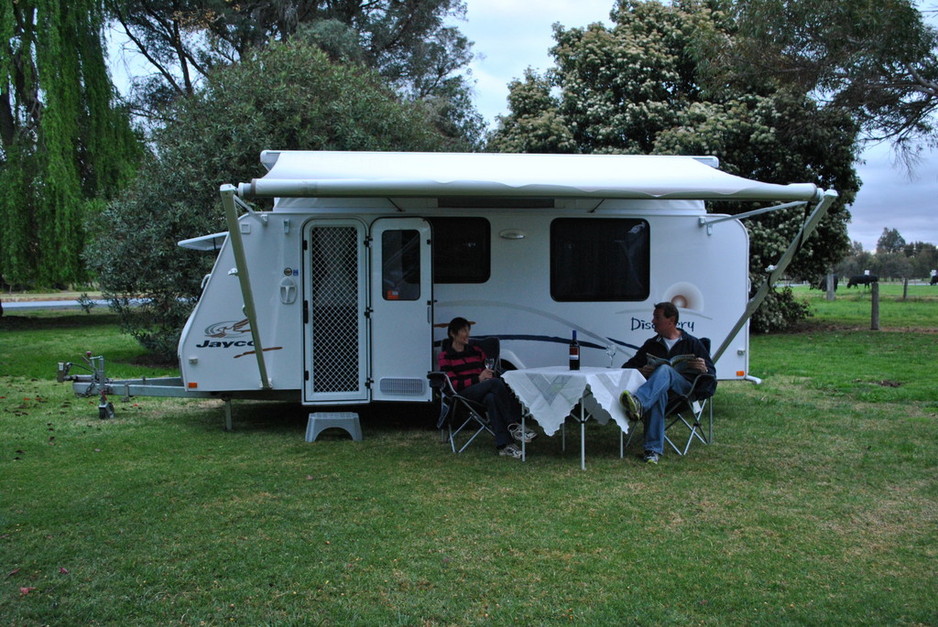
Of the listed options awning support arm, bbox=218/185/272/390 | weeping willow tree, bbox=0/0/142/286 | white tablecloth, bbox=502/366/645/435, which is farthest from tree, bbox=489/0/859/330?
awning support arm, bbox=218/185/272/390

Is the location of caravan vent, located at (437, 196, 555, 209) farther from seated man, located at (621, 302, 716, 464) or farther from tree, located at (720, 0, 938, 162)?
tree, located at (720, 0, 938, 162)

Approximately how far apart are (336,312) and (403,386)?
88cm

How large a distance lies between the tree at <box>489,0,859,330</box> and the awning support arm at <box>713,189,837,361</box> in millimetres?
7781

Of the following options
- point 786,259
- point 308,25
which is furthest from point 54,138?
point 786,259

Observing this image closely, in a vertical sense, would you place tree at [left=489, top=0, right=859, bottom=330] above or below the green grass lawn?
above

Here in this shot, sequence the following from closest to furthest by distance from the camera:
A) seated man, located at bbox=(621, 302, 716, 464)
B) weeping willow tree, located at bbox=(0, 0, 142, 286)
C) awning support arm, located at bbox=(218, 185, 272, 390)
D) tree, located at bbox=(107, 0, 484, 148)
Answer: awning support arm, located at bbox=(218, 185, 272, 390) → seated man, located at bbox=(621, 302, 716, 464) → weeping willow tree, located at bbox=(0, 0, 142, 286) → tree, located at bbox=(107, 0, 484, 148)

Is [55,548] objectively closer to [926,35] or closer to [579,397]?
[579,397]

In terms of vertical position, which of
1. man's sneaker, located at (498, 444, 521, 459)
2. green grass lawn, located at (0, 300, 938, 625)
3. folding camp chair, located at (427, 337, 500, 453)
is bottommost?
green grass lawn, located at (0, 300, 938, 625)

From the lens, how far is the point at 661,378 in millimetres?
5992

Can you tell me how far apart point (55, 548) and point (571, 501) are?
291 cm

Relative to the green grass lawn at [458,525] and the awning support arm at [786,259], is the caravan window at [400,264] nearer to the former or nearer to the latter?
the green grass lawn at [458,525]

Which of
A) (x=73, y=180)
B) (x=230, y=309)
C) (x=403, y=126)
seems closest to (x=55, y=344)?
(x=73, y=180)

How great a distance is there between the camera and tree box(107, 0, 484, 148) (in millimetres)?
22484

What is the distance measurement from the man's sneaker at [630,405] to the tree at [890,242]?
76.4 meters
